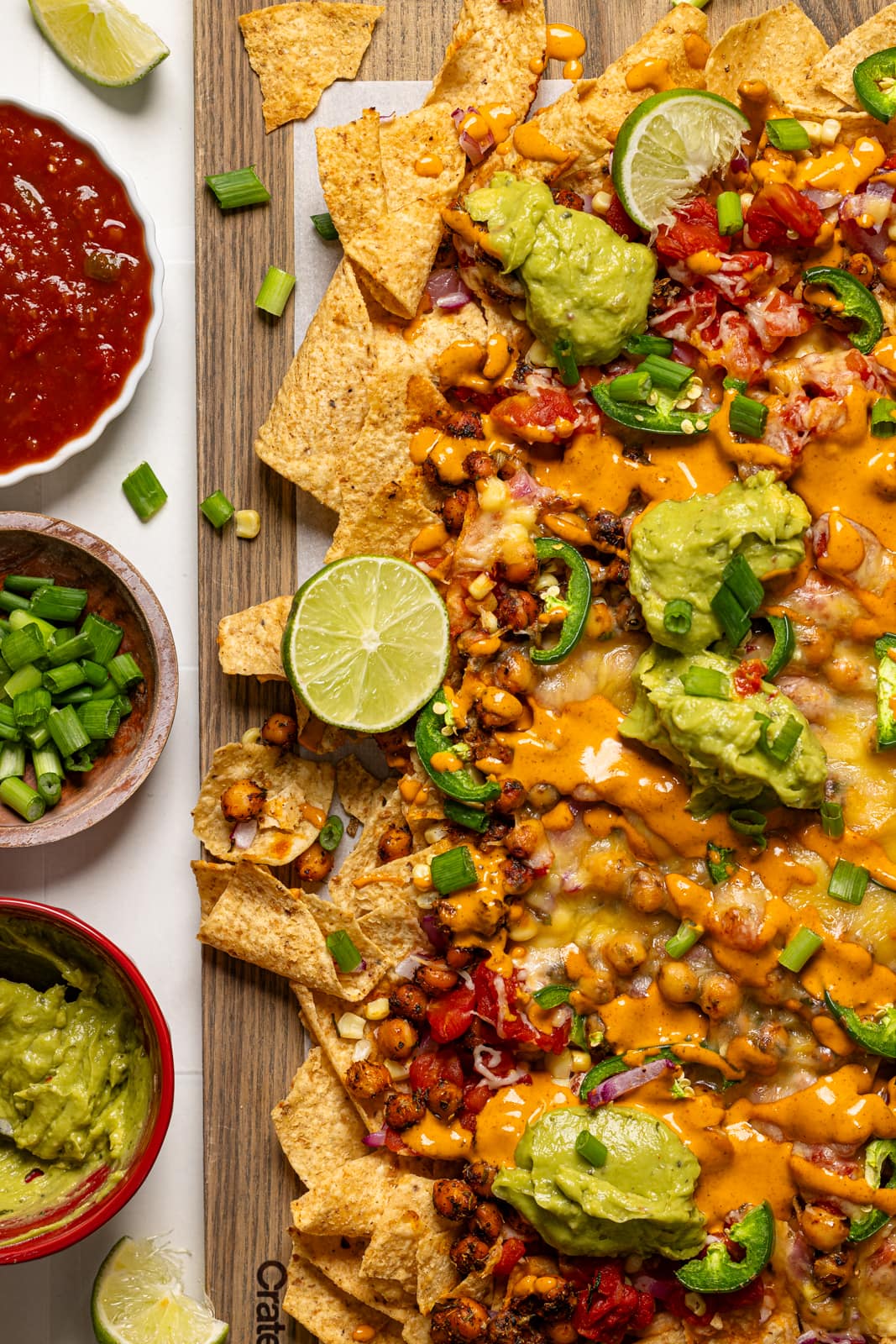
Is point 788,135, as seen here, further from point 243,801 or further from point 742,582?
point 243,801

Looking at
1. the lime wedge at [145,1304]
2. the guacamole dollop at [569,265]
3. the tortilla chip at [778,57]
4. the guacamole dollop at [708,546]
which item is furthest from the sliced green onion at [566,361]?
the lime wedge at [145,1304]

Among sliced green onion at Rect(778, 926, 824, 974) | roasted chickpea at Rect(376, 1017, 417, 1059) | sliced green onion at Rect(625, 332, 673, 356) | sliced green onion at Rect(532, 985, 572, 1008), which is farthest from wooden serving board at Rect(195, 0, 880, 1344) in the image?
sliced green onion at Rect(778, 926, 824, 974)

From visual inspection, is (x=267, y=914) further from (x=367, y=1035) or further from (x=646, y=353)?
(x=646, y=353)

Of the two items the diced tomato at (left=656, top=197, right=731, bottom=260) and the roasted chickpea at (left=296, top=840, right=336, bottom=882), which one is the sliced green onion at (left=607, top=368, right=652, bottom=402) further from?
the roasted chickpea at (left=296, top=840, right=336, bottom=882)

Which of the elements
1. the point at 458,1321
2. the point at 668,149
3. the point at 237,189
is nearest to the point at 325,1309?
the point at 458,1321

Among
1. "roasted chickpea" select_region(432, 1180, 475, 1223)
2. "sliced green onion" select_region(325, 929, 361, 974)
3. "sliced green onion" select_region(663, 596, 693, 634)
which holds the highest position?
"sliced green onion" select_region(663, 596, 693, 634)

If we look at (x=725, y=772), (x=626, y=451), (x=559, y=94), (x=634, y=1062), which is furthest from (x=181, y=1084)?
(x=559, y=94)
